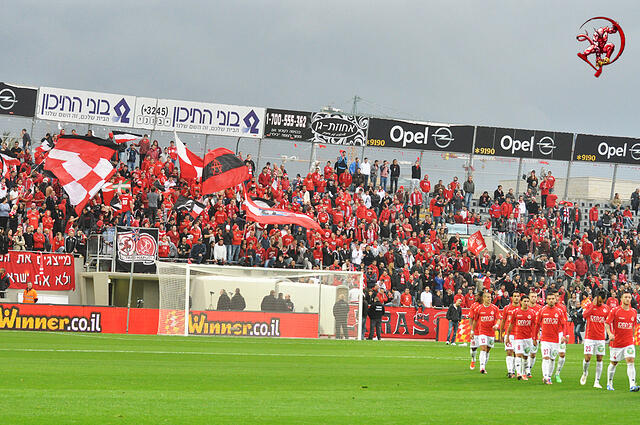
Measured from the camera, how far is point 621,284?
47844 mm

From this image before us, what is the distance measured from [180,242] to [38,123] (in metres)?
13.4

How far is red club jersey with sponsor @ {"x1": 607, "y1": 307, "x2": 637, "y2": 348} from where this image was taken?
742 inches

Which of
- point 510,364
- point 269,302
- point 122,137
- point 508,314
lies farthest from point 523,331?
point 122,137

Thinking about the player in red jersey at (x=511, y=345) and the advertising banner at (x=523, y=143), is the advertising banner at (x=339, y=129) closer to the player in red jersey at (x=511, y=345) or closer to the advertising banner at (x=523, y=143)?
the advertising banner at (x=523, y=143)

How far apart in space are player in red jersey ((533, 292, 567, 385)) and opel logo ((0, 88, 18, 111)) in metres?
36.6

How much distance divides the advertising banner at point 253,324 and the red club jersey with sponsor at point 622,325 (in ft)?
65.4

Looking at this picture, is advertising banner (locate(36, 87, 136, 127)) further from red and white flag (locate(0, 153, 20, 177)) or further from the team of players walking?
the team of players walking

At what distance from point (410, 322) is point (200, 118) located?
18297 mm

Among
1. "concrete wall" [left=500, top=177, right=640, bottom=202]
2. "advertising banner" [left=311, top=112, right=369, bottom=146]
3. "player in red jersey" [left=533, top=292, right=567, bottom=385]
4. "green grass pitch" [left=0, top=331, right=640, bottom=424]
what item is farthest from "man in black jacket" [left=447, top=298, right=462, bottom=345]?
"concrete wall" [left=500, top=177, right=640, bottom=202]

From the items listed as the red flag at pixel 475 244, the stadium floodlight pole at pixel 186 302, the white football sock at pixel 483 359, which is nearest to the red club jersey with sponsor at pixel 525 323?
the white football sock at pixel 483 359

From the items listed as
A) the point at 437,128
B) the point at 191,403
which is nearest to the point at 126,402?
the point at 191,403

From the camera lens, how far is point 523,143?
192ft

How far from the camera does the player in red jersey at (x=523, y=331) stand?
21.2 metres

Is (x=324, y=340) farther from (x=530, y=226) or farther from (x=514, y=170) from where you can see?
(x=514, y=170)
